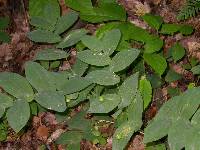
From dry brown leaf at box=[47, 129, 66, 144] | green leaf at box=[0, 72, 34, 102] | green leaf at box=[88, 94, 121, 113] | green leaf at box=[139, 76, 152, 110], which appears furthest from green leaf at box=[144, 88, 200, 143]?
dry brown leaf at box=[47, 129, 66, 144]

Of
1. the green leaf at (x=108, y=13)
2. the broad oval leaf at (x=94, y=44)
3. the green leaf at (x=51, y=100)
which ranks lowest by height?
the green leaf at (x=51, y=100)

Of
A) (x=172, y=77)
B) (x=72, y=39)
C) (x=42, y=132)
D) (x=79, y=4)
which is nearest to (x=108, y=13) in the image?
(x=79, y=4)

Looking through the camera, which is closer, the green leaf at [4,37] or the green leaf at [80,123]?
the green leaf at [80,123]

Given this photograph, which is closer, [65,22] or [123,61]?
[123,61]

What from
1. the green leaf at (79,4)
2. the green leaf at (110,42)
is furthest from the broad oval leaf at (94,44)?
the green leaf at (79,4)

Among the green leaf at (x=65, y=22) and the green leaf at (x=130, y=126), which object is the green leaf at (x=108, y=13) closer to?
the green leaf at (x=65, y=22)

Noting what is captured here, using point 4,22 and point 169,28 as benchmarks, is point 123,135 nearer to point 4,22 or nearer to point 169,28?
point 169,28
